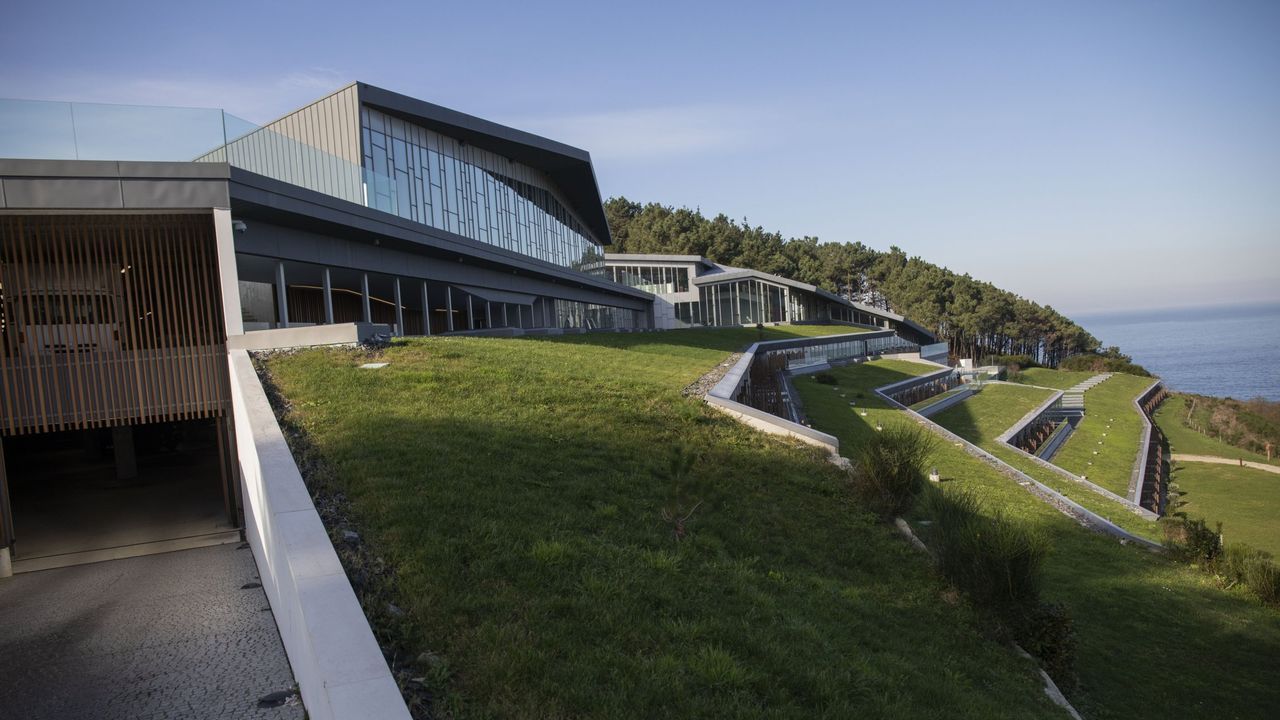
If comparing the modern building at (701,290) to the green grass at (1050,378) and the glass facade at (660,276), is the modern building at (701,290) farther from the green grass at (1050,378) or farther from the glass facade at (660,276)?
the green grass at (1050,378)

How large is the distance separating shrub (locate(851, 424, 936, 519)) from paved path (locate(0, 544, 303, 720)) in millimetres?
7323

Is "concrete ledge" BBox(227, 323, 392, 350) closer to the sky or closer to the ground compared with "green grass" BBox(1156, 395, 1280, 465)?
closer to the sky

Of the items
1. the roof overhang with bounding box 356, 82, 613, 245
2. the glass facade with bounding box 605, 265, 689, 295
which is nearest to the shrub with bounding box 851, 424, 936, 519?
the roof overhang with bounding box 356, 82, 613, 245

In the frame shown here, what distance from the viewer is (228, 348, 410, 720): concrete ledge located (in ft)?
12.6

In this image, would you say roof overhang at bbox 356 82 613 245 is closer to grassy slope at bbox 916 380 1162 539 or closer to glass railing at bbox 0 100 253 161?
glass railing at bbox 0 100 253 161

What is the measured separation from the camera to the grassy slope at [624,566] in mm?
4535

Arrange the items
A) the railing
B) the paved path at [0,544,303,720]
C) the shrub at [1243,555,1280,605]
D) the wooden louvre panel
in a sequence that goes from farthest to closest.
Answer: the railing < the shrub at [1243,555,1280,605] < the wooden louvre panel < the paved path at [0,544,303,720]

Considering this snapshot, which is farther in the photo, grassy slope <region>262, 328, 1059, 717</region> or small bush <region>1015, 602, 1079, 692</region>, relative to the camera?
small bush <region>1015, 602, 1079, 692</region>

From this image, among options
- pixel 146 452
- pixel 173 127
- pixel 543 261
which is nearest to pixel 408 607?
pixel 173 127

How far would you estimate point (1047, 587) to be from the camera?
11523 mm

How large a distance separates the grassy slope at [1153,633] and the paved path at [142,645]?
26.4 ft

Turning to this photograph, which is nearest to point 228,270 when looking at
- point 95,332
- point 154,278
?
point 154,278

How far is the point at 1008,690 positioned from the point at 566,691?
426 cm

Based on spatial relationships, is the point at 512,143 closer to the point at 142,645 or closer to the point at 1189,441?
the point at 142,645
